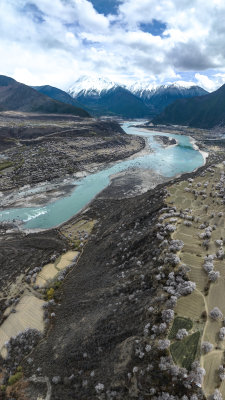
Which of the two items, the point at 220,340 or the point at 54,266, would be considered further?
the point at 54,266

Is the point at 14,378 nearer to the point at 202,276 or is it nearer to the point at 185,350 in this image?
the point at 185,350

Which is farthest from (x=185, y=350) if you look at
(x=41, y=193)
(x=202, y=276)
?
(x=41, y=193)

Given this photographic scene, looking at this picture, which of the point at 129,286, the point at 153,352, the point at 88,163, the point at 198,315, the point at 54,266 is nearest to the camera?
the point at 153,352

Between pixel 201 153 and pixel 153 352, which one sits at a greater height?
pixel 201 153

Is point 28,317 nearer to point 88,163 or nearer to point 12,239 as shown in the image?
point 12,239

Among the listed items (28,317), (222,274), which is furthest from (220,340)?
(28,317)

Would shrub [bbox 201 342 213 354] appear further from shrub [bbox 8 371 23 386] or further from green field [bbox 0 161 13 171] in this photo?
green field [bbox 0 161 13 171]

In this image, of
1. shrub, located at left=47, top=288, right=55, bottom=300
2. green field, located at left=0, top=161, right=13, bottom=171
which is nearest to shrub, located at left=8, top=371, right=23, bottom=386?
shrub, located at left=47, top=288, right=55, bottom=300
